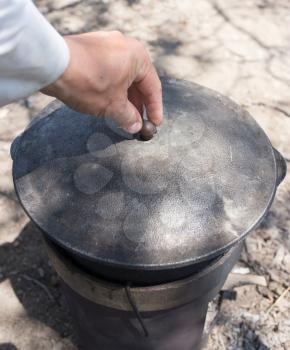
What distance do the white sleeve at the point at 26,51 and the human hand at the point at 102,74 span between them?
34 mm

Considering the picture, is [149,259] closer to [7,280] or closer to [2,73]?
[2,73]

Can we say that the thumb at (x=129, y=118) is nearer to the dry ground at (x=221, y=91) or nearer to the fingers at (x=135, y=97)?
the fingers at (x=135, y=97)

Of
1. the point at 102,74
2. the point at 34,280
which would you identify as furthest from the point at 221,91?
the point at 102,74

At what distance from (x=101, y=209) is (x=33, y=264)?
119cm

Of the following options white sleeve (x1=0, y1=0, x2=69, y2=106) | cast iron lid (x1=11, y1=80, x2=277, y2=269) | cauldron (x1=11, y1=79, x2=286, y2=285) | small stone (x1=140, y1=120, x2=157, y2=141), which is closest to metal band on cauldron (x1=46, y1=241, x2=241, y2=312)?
cauldron (x1=11, y1=79, x2=286, y2=285)

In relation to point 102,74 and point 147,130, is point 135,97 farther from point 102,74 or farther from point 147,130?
point 102,74

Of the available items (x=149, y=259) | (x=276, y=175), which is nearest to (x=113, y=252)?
(x=149, y=259)

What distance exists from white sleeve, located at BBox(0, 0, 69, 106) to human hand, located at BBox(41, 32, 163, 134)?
34 millimetres

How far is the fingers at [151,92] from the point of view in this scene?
999 mm

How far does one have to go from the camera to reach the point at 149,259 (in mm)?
1041

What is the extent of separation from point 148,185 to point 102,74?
365 mm

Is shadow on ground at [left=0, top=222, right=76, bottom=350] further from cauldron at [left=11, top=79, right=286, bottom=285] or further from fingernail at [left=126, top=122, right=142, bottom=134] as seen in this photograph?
fingernail at [left=126, top=122, right=142, bottom=134]

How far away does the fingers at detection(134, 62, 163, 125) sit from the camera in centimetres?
100

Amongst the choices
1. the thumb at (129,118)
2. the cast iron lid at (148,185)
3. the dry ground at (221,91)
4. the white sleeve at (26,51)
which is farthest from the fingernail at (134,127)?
the dry ground at (221,91)
